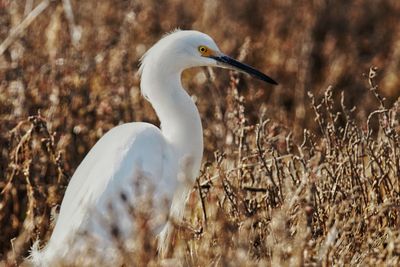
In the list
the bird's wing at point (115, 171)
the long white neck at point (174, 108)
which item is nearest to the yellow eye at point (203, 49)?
the long white neck at point (174, 108)

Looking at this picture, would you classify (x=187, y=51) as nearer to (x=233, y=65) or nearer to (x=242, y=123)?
(x=233, y=65)

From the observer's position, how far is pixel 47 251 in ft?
9.85

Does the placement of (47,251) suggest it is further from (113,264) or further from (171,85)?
(171,85)

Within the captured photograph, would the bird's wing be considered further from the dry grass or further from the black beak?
the black beak

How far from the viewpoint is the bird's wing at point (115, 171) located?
9.86 feet

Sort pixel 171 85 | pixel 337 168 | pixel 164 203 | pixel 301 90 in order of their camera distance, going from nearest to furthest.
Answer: pixel 164 203, pixel 337 168, pixel 171 85, pixel 301 90

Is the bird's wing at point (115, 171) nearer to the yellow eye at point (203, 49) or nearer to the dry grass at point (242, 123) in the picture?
the dry grass at point (242, 123)

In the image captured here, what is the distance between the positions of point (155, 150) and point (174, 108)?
0.67 feet

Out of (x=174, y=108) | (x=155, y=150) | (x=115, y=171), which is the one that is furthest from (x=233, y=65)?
(x=115, y=171)

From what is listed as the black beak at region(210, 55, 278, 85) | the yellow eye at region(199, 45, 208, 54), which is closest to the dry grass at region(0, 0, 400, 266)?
the black beak at region(210, 55, 278, 85)

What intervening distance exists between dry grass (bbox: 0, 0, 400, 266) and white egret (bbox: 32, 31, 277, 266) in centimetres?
12

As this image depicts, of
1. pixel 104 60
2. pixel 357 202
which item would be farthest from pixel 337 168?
pixel 104 60

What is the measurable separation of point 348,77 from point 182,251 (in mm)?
4080

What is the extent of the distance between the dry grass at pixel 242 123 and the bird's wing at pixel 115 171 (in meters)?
0.14
